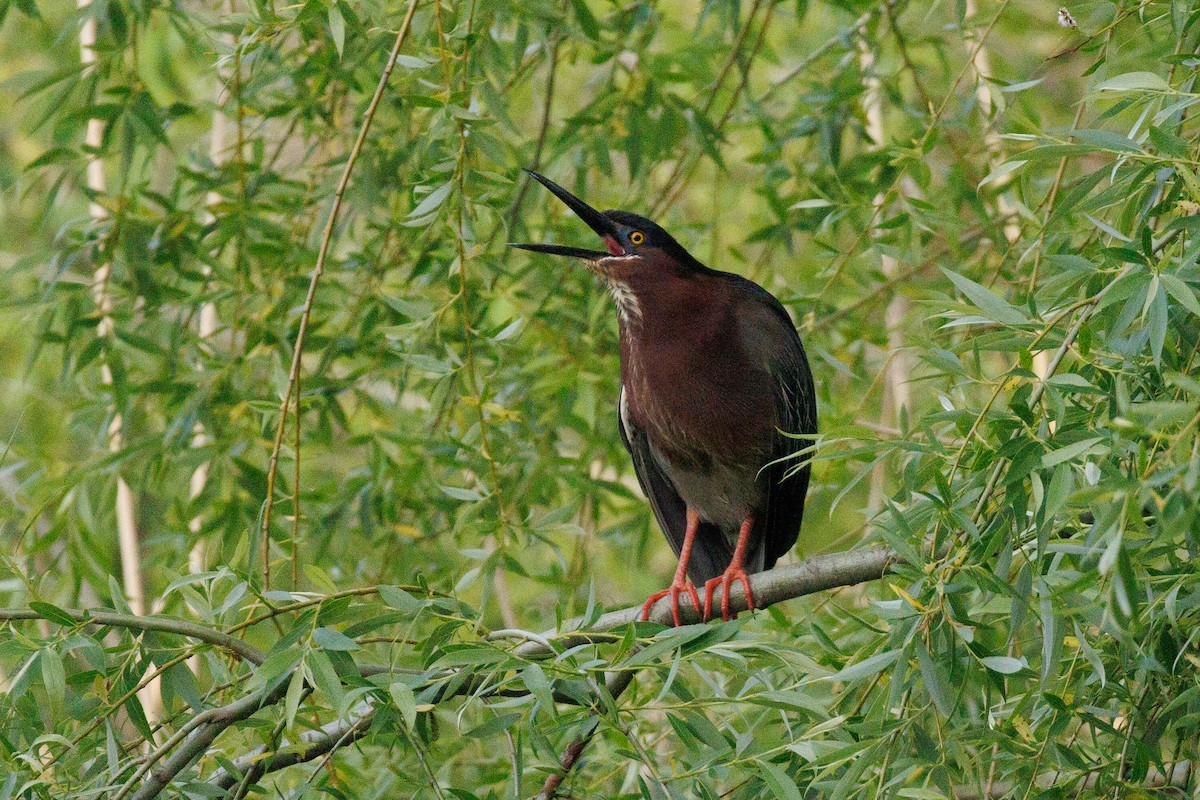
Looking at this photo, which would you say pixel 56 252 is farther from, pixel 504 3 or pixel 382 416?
pixel 504 3

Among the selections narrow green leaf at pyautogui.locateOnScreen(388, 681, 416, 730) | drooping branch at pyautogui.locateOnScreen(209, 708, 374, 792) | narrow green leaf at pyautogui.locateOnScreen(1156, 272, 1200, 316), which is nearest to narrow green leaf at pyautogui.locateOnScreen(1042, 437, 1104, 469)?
narrow green leaf at pyautogui.locateOnScreen(1156, 272, 1200, 316)

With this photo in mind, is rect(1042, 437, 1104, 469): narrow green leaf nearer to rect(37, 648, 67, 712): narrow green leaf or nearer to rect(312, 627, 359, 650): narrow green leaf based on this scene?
rect(312, 627, 359, 650): narrow green leaf

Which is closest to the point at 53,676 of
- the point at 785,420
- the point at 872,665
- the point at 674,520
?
the point at 872,665

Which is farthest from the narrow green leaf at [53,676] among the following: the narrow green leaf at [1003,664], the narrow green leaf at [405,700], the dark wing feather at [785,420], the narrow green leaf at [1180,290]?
the dark wing feather at [785,420]

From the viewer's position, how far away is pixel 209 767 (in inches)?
104

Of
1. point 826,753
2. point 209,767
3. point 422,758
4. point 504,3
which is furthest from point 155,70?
point 826,753

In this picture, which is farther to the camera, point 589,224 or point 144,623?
point 589,224

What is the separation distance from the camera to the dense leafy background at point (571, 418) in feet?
6.47

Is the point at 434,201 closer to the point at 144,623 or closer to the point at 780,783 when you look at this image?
the point at 144,623

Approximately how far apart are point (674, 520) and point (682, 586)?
2.14ft

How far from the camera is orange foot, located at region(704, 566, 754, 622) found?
10.1ft

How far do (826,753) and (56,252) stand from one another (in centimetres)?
274

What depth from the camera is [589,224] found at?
12.5 feet

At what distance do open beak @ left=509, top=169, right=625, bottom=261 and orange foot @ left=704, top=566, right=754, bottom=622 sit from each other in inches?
38.9
